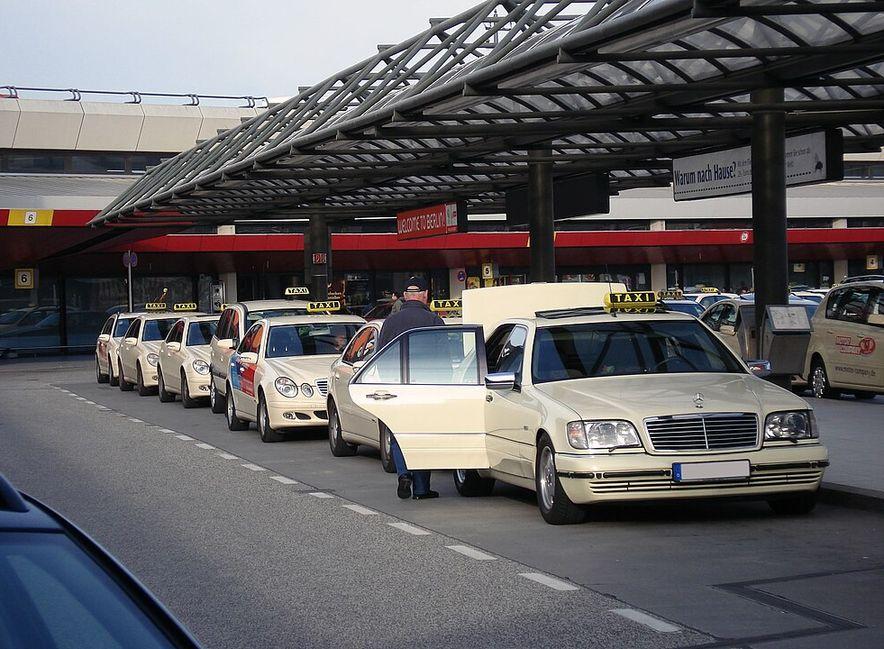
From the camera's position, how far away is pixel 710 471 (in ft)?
33.2

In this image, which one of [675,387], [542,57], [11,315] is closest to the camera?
[675,387]

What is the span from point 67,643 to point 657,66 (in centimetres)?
1469

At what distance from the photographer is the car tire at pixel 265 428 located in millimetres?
18641

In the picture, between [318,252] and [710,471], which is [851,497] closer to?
[710,471]

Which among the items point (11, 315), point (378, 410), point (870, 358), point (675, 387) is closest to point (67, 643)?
point (675, 387)

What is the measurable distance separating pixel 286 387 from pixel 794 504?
29.3ft

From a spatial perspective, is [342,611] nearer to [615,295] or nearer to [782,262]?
[615,295]

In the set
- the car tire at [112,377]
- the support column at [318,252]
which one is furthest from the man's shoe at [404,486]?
the support column at [318,252]

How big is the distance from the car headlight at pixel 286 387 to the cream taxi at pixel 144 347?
10086 millimetres

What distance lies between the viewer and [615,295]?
12.2 m

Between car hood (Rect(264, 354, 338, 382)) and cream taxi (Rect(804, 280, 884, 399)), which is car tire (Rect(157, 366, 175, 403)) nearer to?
car hood (Rect(264, 354, 338, 382))

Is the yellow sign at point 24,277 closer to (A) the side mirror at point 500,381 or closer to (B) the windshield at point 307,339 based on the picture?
(B) the windshield at point 307,339

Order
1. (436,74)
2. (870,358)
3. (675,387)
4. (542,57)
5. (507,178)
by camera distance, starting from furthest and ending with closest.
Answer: (507,178), (870,358), (436,74), (542,57), (675,387)

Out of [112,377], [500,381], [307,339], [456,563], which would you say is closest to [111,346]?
[112,377]
